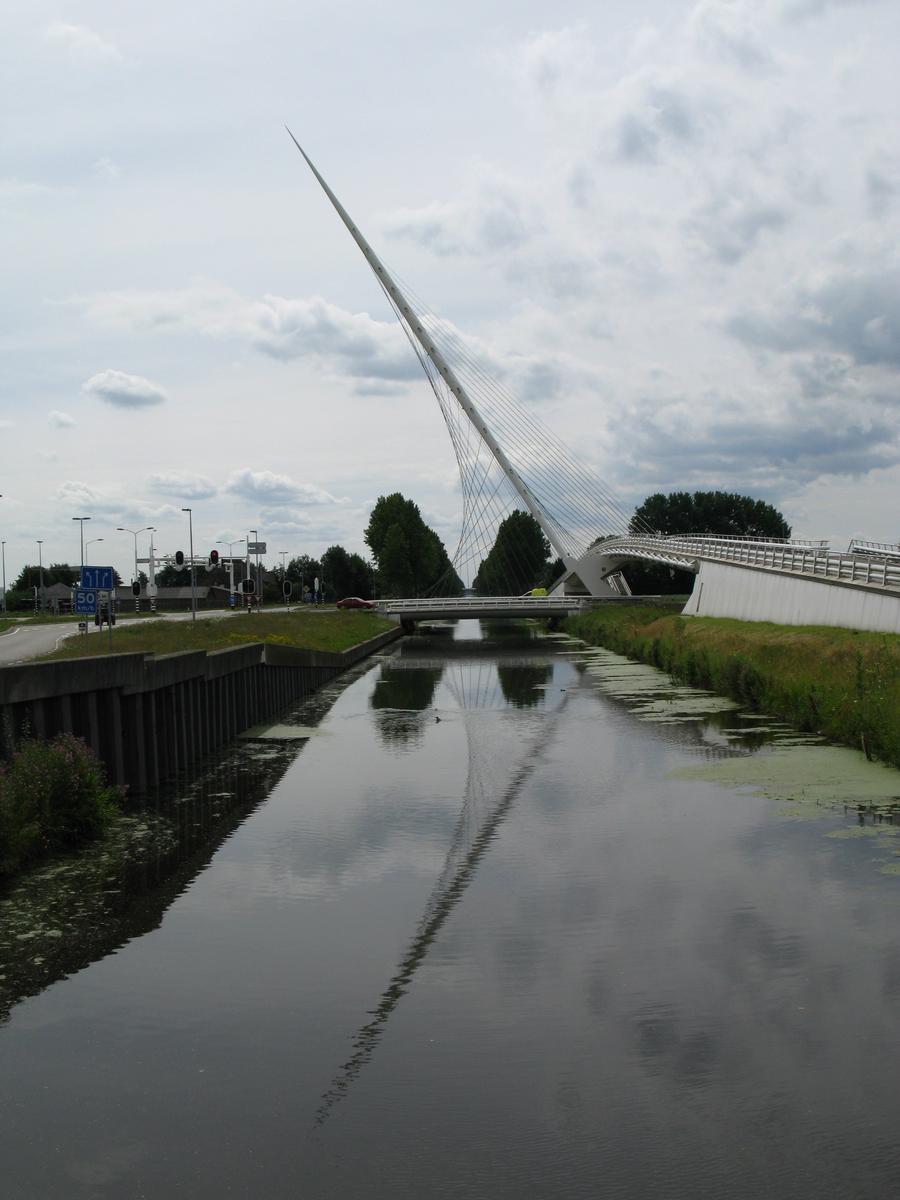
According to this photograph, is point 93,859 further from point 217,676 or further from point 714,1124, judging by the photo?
point 217,676

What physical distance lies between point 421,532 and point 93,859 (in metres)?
134

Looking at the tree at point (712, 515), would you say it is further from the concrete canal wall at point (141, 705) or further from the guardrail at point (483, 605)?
the concrete canal wall at point (141, 705)

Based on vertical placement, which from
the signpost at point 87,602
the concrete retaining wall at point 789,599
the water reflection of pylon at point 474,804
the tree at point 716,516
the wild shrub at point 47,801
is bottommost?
the water reflection of pylon at point 474,804

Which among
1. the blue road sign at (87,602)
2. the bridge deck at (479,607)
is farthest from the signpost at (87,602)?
the bridge deck at (479,607)

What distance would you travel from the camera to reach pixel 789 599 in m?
47.1

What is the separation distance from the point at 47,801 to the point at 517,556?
420ft

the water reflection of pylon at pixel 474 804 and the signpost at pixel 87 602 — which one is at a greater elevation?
the signpost at pixel 87 602

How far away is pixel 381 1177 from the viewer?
5906 millimetres

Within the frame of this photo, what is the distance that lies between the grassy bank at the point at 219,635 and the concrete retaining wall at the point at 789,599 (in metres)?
16.5

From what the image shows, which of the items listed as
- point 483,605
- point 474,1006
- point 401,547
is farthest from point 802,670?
point 401,547

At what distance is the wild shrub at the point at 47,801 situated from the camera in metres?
11.9

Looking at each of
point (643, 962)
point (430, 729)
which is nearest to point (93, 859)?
point (643, 962)

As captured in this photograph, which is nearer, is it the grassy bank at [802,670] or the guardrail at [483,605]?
the grassy bank at [802,670]

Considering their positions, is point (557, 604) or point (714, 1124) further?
point (557, 604)
